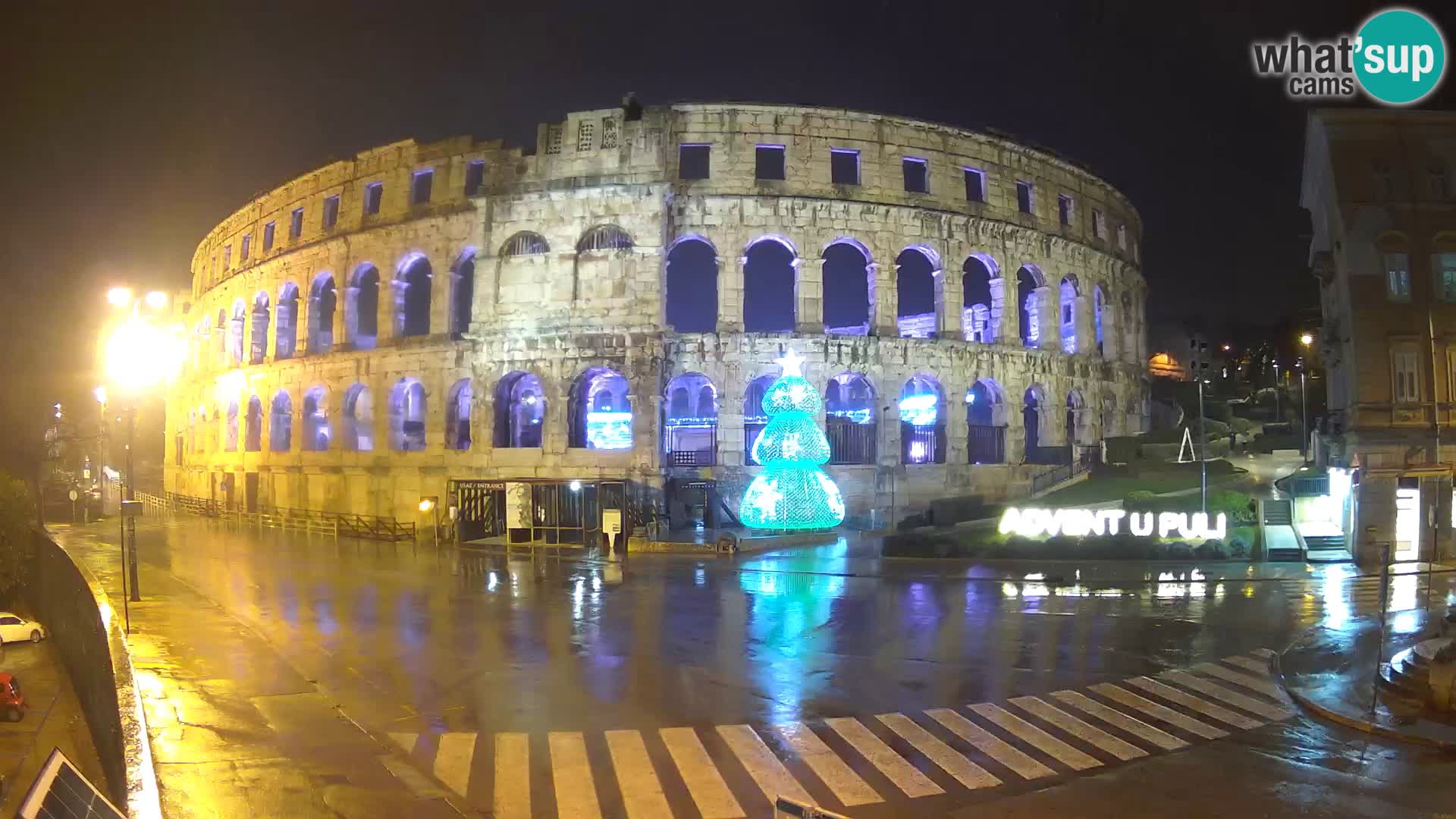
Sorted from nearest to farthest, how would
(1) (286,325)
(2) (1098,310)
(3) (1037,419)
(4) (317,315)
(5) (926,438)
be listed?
(5) (926,438) < (3) (1037,419) < (4) (317,315) < (2) (1098,310) < (1) (286,325)

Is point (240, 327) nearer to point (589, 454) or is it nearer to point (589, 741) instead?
point (589, 454)

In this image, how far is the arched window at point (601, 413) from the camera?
37.9 metres

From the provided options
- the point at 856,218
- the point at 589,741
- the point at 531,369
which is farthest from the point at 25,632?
the point at 856,218

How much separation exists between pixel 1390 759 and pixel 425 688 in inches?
505

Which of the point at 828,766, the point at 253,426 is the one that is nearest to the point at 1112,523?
the point at 828,766

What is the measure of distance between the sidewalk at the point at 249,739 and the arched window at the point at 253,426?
35.7 m

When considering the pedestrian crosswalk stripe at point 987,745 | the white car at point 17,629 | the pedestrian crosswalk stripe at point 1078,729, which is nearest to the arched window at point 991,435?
the pedestrian crosswalk stripe at point 1078,729

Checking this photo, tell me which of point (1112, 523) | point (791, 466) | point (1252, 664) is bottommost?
point (1252, 664)

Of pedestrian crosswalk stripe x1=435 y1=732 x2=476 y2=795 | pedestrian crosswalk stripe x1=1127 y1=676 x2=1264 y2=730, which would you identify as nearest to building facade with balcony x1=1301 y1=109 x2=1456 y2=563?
pedestrian crosswalk stripe x1=1127 y1=676 x2=1264 y2=730

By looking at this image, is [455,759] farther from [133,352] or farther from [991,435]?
[991,435]

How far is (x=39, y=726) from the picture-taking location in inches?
821

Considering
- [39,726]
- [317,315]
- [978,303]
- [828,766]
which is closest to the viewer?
[828,766]

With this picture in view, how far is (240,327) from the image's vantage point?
5256 centimetres

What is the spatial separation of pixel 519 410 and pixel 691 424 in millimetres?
8761
